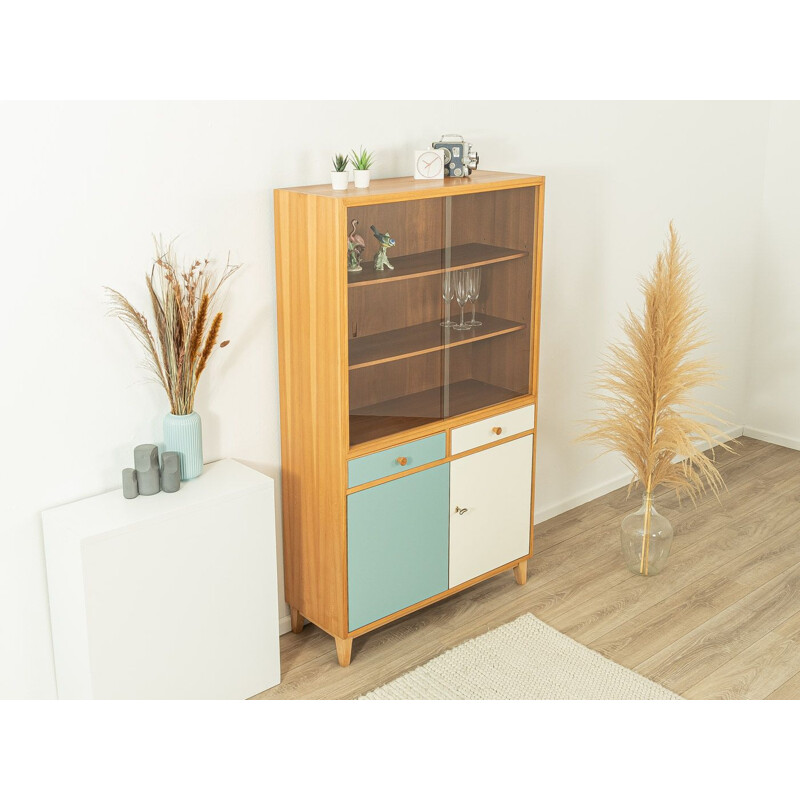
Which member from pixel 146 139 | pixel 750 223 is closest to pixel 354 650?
pixel 146 139

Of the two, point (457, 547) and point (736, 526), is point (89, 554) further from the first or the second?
point (736, 526)

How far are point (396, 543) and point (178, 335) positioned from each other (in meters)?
1.05

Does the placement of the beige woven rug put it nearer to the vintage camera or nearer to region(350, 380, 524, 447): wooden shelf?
region(350, 380, 524, 447): wooden shelf

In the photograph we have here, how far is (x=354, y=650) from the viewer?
3.42 metres

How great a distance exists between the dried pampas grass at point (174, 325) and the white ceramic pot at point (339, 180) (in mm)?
484

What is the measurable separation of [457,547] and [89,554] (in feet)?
4.58

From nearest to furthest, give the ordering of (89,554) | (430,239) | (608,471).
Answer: (89,554)
(430,239)
(608,471)

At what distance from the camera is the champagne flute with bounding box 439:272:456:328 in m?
3.32

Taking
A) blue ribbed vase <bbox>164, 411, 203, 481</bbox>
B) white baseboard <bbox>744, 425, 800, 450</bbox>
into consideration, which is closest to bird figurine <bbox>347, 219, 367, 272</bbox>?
blue ribbed vase <bbox>164, 411, 203, 481</bbox>

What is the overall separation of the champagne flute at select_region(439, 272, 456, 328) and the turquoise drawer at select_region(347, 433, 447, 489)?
391mm

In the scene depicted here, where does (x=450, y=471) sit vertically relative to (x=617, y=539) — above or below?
above

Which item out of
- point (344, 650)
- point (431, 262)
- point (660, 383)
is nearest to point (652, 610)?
point (660, 383)

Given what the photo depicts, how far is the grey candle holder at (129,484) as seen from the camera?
2.88m

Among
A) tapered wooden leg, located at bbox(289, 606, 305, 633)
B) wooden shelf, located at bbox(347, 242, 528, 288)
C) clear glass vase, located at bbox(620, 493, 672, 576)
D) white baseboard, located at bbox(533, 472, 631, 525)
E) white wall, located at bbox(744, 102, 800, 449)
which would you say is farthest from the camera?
white wall, located at bbox(744, 102, 800, 449)
